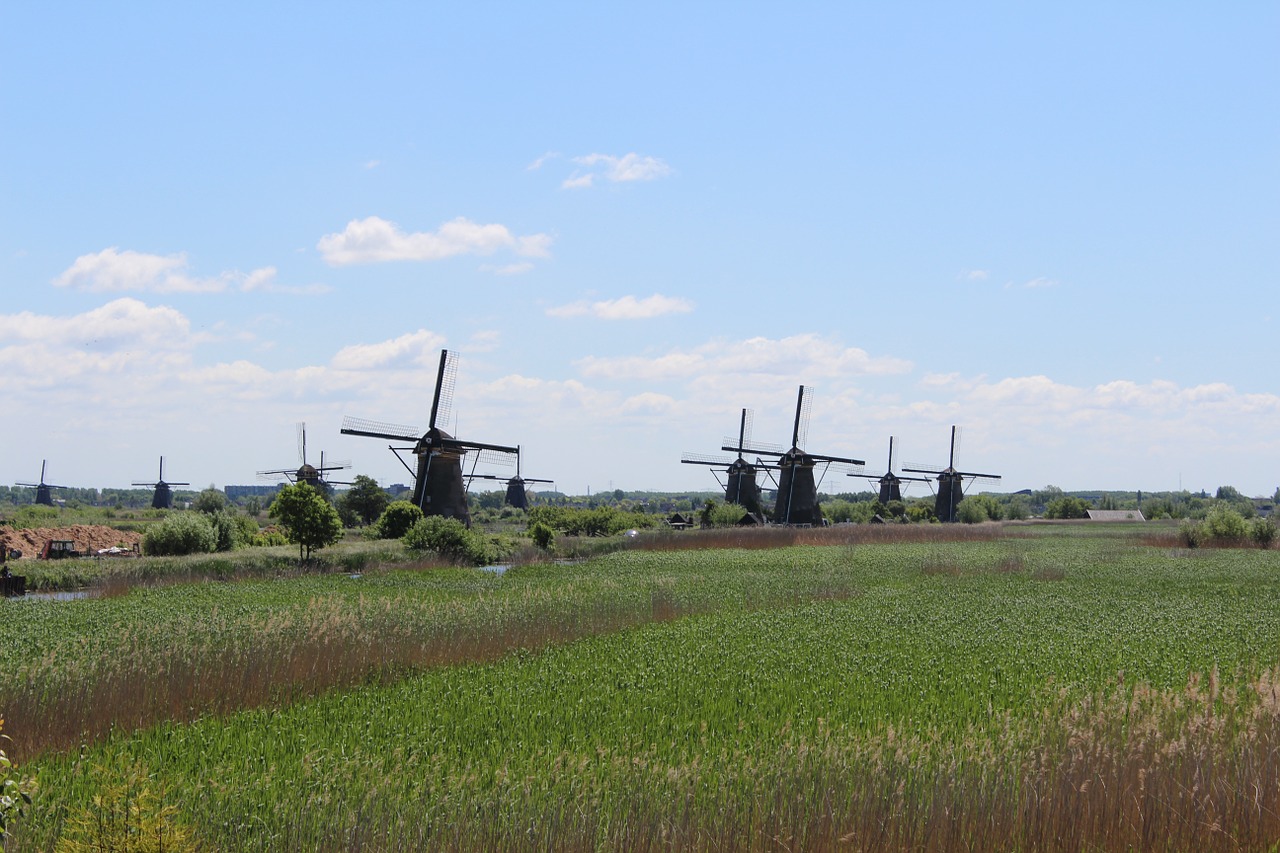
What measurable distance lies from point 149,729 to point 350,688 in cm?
340

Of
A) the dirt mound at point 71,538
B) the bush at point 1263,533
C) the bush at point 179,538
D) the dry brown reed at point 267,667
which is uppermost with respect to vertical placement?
the bush at point 1263,533

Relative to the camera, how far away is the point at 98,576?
3166cm

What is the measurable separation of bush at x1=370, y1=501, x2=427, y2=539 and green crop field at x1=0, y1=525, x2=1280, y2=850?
25532 mm

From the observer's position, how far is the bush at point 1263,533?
54.7 metres

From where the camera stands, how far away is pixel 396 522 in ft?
168

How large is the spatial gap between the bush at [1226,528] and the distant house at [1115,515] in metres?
57.6

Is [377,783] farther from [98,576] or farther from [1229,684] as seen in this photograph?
[98,576]

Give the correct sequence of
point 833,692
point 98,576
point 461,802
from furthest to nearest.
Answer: point 98,576, point 833,692, point 461,802

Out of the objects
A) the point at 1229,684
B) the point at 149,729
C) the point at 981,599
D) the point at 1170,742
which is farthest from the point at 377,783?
the point at 981,599

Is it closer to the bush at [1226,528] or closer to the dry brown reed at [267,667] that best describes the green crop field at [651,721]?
the dry brown reed at [267,667]

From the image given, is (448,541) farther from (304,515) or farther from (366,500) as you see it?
(366,500)

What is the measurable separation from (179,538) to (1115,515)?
10683 centimetres

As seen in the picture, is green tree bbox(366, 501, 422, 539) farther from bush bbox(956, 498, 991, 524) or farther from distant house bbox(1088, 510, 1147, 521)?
distant house bbox(1088, 510, 1147, 521)

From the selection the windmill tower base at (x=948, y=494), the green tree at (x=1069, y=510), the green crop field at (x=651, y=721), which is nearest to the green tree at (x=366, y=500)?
the green crop field at (x=651, y=721)
